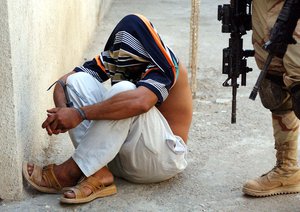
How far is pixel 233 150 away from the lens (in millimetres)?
3979

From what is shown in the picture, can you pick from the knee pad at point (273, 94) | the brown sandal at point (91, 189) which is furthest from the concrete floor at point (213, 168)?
the knee pad at point (273, 94)

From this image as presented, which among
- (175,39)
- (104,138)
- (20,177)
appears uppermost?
(104,138)

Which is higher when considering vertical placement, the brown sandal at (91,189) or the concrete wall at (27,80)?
the concrete wall at (27,80)

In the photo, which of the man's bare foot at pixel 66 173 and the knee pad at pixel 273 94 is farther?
the man's bare foot at pixel 66 173

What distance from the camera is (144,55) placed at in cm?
315

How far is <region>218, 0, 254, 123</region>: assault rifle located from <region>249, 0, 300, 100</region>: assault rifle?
0.37m

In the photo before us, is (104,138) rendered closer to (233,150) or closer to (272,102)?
(272,102)

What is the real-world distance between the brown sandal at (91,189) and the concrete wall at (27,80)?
0.28 m

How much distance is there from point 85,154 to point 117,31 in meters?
0.65

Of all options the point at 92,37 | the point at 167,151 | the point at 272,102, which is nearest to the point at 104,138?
the point at 167,151

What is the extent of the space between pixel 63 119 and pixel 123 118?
29 centimetres

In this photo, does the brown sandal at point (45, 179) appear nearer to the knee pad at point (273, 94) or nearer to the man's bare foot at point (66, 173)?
the man's bare foot at point (66, 173)

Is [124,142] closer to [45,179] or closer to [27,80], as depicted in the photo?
[45,179]

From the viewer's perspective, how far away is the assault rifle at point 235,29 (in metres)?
3.09
